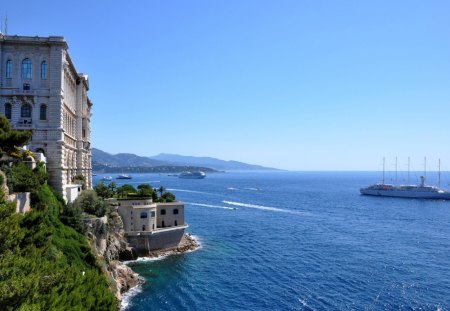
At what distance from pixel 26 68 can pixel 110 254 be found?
2416 cm

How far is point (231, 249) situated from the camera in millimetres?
62000

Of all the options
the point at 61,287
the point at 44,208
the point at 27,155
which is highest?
the point at 27,155

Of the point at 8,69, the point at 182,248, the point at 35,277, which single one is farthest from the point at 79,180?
the point at 35,277

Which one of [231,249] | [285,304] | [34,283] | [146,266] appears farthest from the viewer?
[231,249]

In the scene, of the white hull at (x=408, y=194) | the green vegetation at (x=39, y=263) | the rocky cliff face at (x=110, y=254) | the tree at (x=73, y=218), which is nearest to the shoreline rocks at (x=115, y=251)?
the rocky cliff face at (x=110, y=254)

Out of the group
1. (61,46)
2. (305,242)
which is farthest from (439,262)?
(61,46)

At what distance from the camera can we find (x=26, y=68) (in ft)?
145

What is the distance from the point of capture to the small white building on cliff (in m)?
58.1

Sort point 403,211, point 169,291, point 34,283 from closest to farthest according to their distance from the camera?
point 34,283 < point 169,291 < point 403,211

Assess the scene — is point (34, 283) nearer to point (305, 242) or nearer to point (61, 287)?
point (61, 287)

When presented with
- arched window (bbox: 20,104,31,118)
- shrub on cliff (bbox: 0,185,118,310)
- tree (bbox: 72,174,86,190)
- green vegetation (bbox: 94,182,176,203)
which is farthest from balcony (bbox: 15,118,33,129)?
green vegetation (bbox: 94,182,176,203)

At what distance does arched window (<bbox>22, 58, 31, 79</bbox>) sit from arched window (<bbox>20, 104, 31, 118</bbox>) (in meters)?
3.25

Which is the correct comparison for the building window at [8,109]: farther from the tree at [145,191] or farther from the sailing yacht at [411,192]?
the sailing yacht at [411,192]

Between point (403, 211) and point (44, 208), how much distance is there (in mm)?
100899
